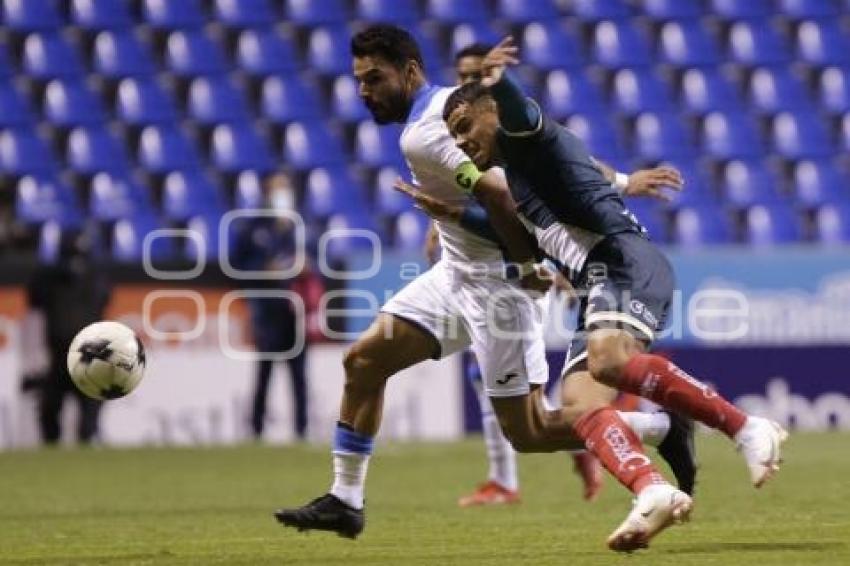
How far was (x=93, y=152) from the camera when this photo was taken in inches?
711

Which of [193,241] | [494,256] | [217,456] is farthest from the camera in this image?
[193,241]

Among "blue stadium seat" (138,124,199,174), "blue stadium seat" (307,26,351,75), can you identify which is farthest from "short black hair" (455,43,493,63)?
"blue stadium seat" (307,26,351,75)

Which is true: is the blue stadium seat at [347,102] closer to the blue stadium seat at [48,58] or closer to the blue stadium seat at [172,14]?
the blue stadium seat at [172,14]

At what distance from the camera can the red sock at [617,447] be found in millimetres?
6449

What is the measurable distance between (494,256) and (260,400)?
7891 mm

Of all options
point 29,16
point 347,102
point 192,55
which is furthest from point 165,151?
point 29,16

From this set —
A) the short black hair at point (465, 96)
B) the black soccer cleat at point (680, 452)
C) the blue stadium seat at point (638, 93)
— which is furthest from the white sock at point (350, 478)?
the blue stadium seat at point (638, 93)

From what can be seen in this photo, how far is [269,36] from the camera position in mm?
18969

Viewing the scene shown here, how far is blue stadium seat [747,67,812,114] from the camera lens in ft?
63.0

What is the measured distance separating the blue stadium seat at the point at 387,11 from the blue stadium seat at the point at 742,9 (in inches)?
126

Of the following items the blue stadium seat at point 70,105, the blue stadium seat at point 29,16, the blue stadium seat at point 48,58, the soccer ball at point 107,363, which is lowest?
the soccer ball at point 107,363

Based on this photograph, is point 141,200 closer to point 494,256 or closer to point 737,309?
point 737,309

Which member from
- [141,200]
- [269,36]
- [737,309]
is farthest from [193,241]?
[737,309]

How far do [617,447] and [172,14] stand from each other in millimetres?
13119
